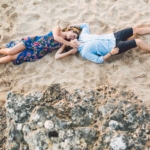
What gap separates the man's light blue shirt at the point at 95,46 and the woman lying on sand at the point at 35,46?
153mm

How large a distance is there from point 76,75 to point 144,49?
1205mm

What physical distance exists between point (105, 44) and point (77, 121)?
1.95 metres

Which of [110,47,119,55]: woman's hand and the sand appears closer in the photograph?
the sand

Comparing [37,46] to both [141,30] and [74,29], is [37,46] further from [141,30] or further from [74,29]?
[141,30]

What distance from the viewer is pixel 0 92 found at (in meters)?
4.55

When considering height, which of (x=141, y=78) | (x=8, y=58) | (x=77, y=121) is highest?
(x=77, y=121)

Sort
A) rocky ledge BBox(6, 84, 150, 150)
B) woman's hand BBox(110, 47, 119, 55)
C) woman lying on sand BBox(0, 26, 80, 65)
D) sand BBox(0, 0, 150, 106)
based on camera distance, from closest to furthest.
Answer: rocky ledge BBox(6, 84, 150, 150) → sand BBox(0, 0, 150, 106) → woman's hand BBox(110, 47, 119, 55) → woman lying on sand BBox(0, 26, 80, 65)

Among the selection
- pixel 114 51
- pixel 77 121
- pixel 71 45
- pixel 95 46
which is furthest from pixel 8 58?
pixel 77 121

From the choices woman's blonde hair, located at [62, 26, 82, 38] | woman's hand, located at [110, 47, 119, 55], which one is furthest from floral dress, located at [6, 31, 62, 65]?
woman's hand, located at [110, 47, 119, 55]

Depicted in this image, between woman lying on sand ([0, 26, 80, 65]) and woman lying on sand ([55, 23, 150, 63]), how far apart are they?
128 mm

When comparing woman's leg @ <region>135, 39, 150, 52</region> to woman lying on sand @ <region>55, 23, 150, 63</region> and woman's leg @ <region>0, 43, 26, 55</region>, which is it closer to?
woman lying on sand @ <region>55, 23, 150, 63</region>

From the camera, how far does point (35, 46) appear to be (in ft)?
16.4

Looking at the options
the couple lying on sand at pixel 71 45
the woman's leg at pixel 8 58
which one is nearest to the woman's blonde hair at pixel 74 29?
the couple lying on sand at pixel 71 45

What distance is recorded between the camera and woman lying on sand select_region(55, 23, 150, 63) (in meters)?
4.87
